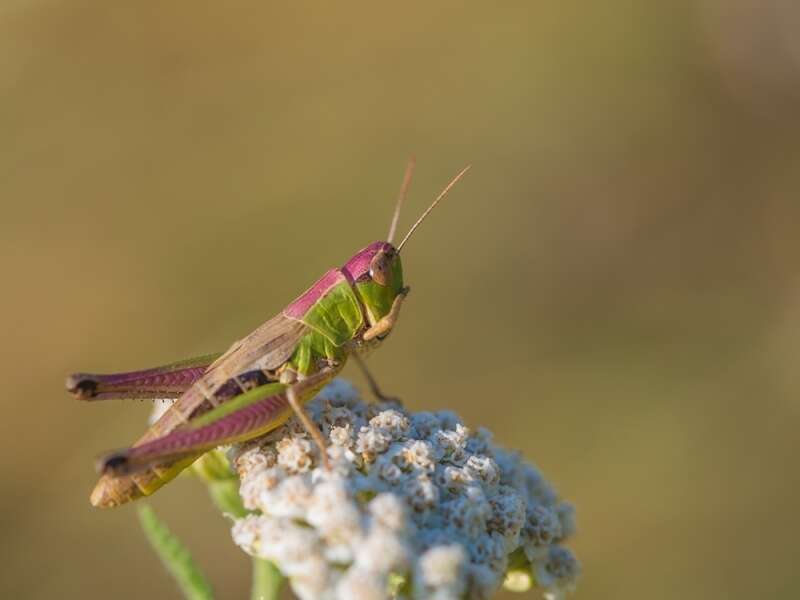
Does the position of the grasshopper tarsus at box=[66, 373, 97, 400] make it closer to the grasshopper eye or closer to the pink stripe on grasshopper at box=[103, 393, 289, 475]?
the pink stripe on grasshopper at box=[103, 393, 289, 475]

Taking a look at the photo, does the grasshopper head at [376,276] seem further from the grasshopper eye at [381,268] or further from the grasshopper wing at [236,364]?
the grasshopper wing at [236,364]

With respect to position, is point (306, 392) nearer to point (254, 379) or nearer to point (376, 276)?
point (254, 379)

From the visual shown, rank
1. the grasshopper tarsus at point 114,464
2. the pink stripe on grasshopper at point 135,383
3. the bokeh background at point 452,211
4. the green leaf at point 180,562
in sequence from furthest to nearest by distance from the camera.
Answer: the bokeh background at point 452,211 < the pink stripe on grasshopper at point 135,383 < the green leaf at point 180,562 < the grasshopper tarsus at point 114,464

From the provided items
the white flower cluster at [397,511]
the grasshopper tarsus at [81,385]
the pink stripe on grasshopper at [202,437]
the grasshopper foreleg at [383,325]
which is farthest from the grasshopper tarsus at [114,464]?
the grasshopper foreleg at [383,325]

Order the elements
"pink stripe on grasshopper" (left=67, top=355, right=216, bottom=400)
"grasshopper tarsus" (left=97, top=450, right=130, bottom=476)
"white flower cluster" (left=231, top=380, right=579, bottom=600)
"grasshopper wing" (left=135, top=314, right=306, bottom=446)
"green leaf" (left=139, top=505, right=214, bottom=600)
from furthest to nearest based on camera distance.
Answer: "pink stripe on grasshopper" (left=67, top=355, right=216, bottom=400)
"grasshopper wing" (left=135, top=314, right=306, bottom=446)
"green leaf" (left=139, top=505, right=214, bottom=600)
"grasshopper tarsus" (left=97, top=450, right=130, bottom=476)
"white flower cluster" (left=231, top=380, right=579, bottom=600)

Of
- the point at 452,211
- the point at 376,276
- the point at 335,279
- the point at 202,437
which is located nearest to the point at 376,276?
the point at 376,276

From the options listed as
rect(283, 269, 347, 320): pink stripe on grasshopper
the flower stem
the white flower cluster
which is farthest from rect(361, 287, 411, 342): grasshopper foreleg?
the flower stem
